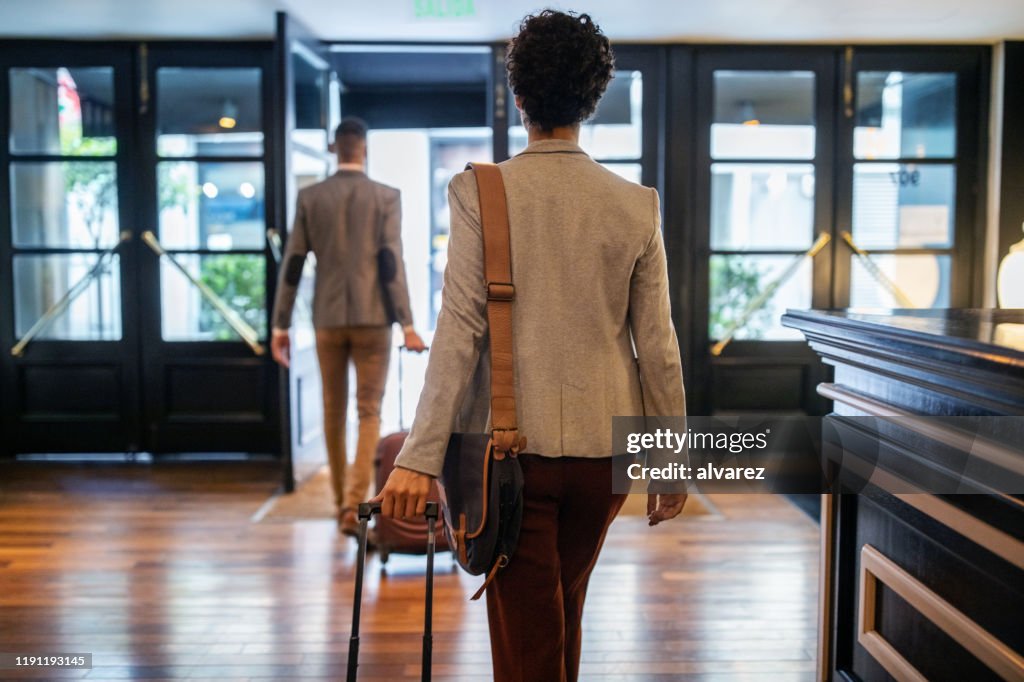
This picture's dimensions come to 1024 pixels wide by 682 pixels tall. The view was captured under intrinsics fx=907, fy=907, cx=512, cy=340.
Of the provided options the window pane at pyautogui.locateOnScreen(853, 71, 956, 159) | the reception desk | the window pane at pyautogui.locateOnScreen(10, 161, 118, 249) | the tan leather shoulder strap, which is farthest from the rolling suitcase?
the window pane at pyautogui.locateOnScreen(853, 71, 956, 159)

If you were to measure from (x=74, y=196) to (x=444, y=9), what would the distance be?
2383 mm

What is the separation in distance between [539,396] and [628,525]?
2.57 m

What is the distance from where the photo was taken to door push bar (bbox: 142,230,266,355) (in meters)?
4.91

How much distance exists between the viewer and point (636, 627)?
273 cm

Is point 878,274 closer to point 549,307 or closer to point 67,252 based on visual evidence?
point 549,307

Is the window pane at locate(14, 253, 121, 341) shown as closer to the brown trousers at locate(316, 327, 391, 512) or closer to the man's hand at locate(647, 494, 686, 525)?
the brown trousers at locate(316, 327, 391, 512)

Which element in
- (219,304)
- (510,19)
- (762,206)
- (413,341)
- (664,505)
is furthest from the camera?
(762,206)

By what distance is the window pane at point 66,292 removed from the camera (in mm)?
5062

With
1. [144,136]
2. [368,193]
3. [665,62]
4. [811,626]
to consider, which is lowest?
[811,626]

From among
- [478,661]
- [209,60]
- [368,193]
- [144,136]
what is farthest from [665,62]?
[478,661]

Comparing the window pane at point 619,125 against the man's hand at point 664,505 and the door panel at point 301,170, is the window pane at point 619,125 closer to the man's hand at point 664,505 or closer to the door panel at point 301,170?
the door panel at point 301,170

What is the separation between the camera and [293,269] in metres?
3.72

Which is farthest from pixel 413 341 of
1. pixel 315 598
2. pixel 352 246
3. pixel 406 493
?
pixel 406 493

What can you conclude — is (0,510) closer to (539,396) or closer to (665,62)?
(539,396)
